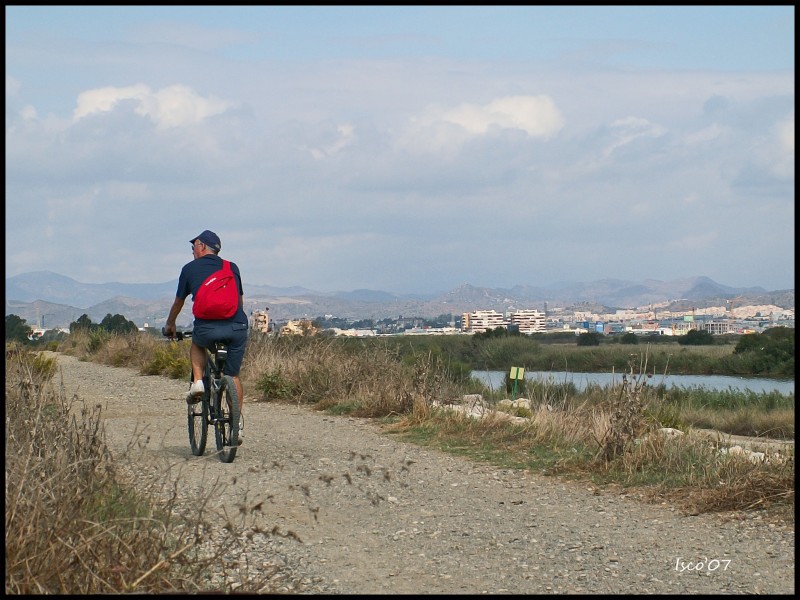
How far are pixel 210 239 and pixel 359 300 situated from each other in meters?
78.0

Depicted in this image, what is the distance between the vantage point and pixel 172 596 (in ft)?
10.5

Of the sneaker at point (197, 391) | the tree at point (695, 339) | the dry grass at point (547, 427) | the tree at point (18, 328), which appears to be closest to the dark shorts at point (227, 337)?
the sneaker at point (197, 391)

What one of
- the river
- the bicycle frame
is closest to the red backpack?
the bicycle frame

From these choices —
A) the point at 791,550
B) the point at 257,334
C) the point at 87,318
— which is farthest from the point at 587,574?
the point at 87,318

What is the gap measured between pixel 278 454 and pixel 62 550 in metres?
4.78

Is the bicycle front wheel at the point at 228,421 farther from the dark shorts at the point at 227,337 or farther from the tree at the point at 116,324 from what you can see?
the tree at the point at 116,324

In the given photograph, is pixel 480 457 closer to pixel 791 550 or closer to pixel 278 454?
pixel 278 454

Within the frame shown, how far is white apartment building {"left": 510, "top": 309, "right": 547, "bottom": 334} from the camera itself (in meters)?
44.9

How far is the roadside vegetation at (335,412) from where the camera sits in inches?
160

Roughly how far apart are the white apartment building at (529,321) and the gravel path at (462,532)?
119ft

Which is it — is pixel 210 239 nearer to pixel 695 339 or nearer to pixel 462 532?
pixel 462 532

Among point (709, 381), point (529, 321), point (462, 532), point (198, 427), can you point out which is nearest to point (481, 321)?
point (529, 321)

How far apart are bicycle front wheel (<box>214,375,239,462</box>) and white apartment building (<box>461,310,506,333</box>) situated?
35130 millimetres

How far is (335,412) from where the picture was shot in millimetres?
12148
